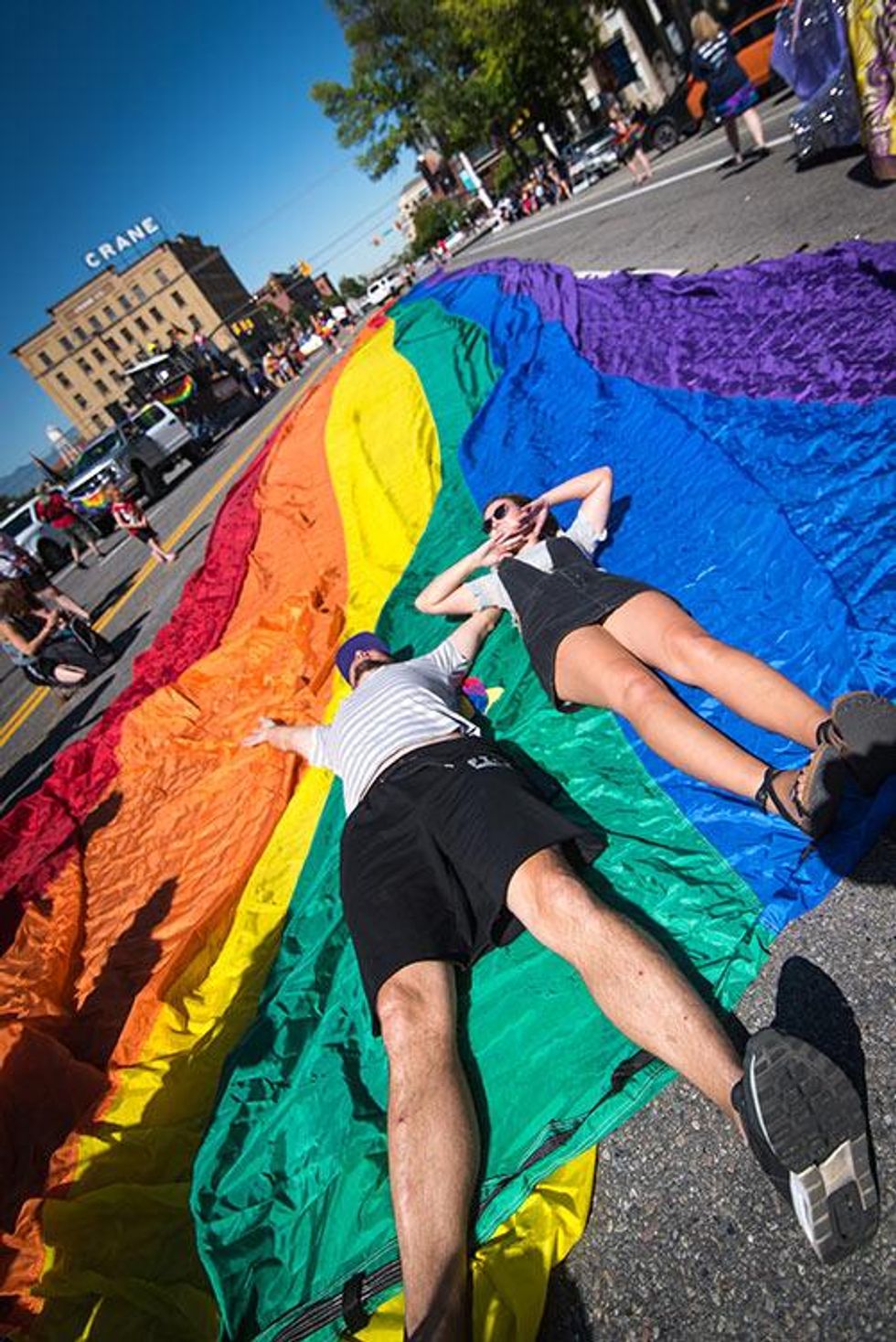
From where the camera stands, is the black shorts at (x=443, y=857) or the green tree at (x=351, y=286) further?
the green tree at (x=351, y=286)

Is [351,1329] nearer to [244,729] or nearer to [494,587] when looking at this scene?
[494,587]

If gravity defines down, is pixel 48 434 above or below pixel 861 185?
above

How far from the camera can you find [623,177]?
61.3 feet

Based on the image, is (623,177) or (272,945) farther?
(623,177)

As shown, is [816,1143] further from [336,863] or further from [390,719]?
[336,863]

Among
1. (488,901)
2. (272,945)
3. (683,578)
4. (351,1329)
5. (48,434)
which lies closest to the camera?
(351,1329)

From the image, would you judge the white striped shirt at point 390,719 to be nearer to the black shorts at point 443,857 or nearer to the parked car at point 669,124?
the black shorts at point 443,857

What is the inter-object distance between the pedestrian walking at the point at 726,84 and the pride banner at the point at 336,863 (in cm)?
575

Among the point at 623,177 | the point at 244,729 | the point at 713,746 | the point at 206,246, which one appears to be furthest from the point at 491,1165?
the point at 206,246

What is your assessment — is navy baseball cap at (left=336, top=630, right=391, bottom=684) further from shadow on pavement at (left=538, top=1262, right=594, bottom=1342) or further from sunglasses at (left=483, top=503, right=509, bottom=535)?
shadow on pavement at (left=538, top=1262, right=594, bottom=1342)

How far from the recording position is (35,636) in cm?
679

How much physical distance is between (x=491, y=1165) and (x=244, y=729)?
2.98m

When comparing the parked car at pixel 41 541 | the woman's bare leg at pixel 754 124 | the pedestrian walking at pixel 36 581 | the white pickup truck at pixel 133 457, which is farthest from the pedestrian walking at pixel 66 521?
the woman's bare leg at pixel 754 124

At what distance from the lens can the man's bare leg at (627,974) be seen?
1.49m
